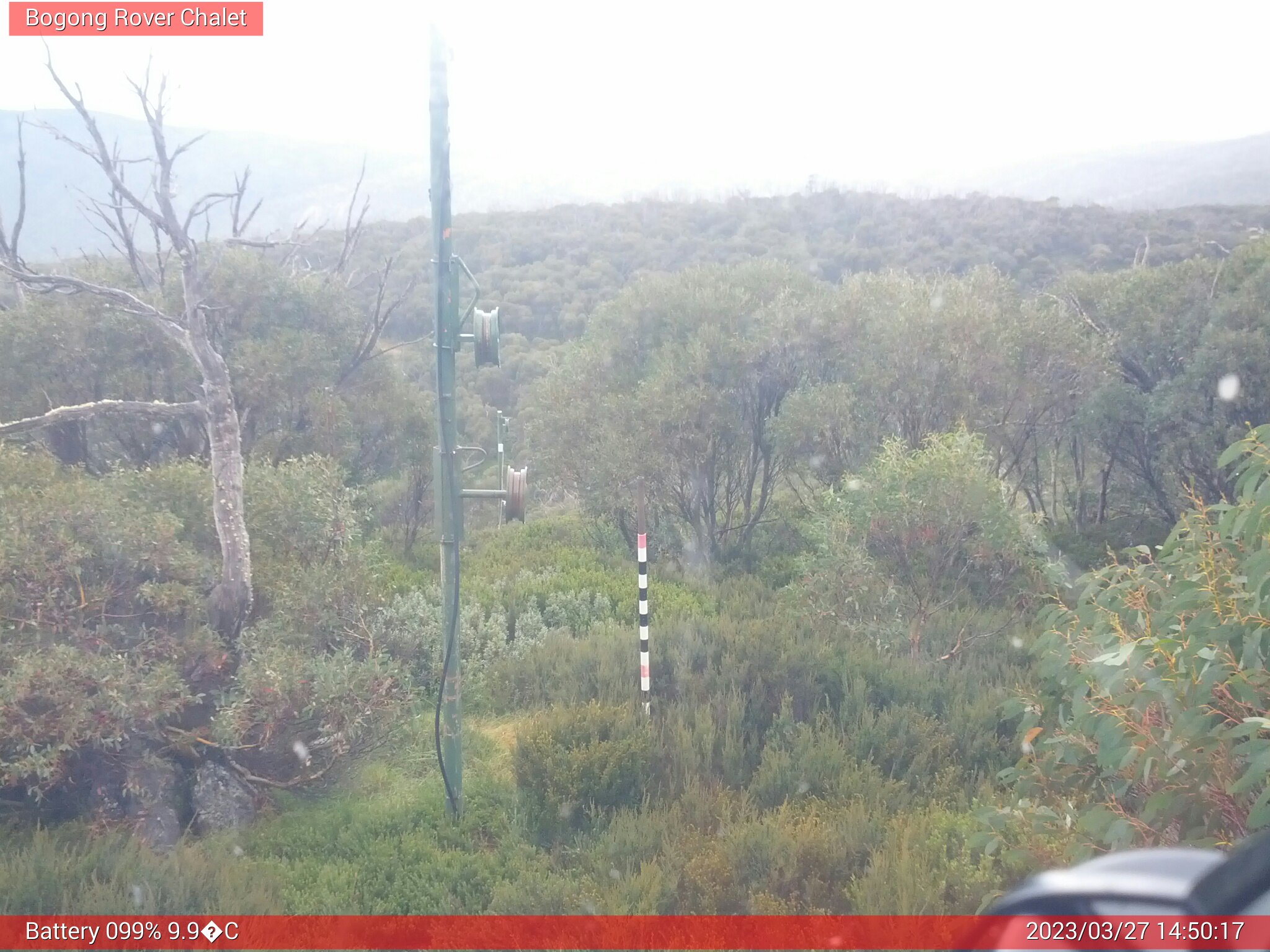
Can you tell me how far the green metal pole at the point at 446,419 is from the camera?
17.7 feet

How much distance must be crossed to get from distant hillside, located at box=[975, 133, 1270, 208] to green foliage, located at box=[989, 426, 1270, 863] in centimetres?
2718

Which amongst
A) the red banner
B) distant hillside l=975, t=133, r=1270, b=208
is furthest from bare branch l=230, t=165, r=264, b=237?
distant hillside l=975, t=133, r=1270, b=208

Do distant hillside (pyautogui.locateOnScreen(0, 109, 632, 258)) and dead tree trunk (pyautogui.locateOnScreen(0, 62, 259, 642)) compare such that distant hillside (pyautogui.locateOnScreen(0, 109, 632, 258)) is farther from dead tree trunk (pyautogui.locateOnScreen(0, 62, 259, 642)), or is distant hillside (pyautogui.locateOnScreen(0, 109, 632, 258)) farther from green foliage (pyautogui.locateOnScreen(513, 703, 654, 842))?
green foliage (pyautogui.locateOnScreen(513, 703, 654, 842))

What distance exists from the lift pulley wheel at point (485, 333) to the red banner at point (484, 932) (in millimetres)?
3188

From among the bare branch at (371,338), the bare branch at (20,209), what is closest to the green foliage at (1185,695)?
the bare branch at (371,338)

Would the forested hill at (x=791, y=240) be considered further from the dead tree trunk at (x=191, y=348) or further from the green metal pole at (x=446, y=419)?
the green metal pole at (x=446, y=419)

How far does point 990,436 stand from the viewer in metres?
14.9

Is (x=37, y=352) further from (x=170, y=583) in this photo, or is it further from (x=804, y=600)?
(x=804, y=600)

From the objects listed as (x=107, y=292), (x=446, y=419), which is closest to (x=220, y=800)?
(x=446, y=419)

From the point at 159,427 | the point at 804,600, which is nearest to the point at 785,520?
the point at 804,600

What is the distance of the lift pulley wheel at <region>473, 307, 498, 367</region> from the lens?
218 inches

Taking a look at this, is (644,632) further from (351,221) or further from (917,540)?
(351,221)

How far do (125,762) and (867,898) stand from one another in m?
4.59

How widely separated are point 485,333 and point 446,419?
1.97 ft
